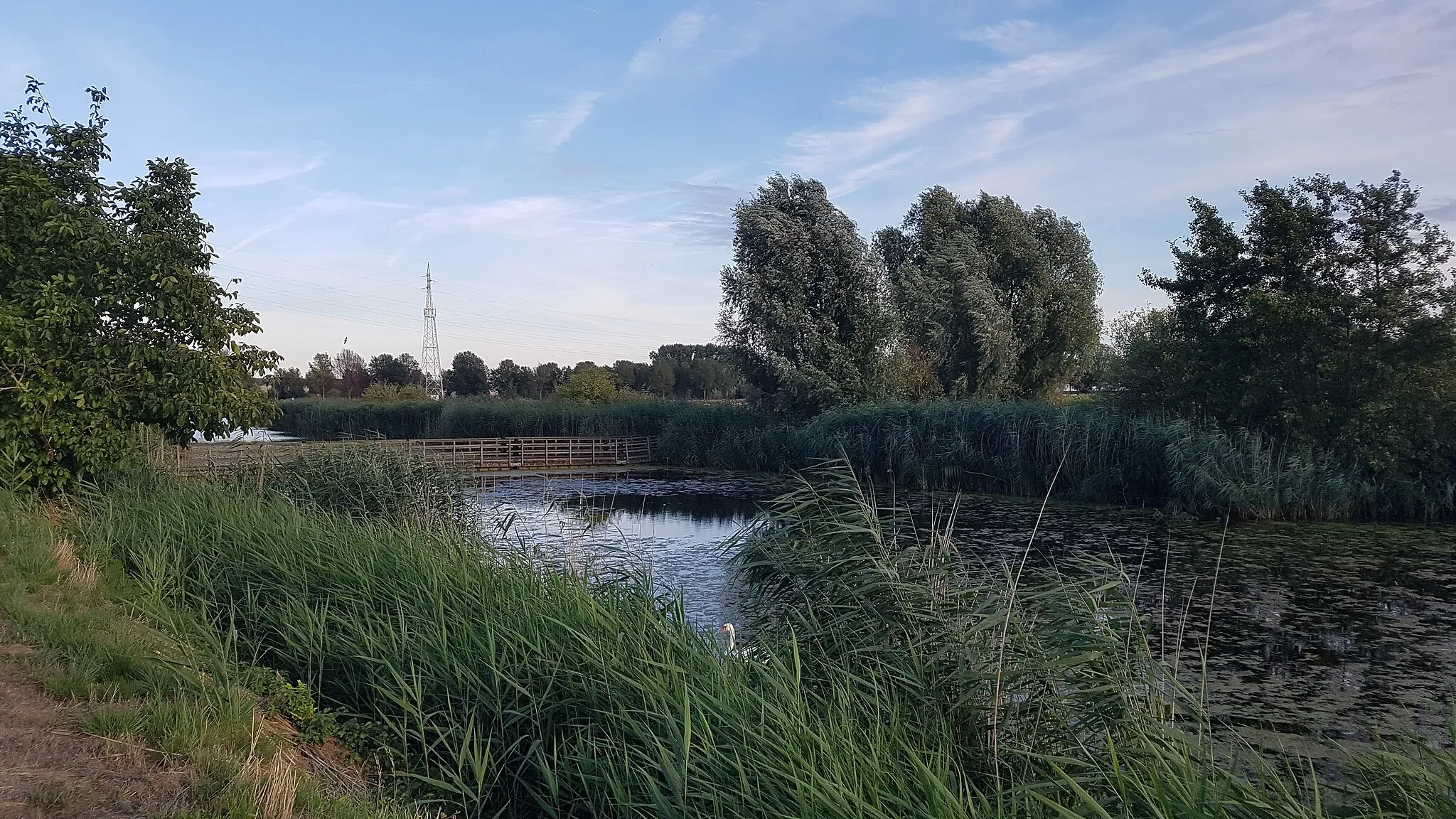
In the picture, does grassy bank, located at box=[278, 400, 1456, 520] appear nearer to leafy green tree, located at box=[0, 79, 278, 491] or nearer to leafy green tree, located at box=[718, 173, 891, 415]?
leafy green tree, located at box=[718, 173, 891, 415]

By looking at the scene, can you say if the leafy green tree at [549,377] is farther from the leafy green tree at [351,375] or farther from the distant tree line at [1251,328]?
the distant tree line at [1251,328]

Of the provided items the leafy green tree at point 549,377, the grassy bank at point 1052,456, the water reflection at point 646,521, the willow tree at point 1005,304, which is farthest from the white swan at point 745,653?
the leafy green tree at point 549,377

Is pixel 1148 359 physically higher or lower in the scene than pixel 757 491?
higher

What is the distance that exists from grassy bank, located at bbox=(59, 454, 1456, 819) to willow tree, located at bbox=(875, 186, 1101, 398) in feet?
92.9

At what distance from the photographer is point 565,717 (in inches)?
185

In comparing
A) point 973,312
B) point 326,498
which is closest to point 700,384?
point 973,312

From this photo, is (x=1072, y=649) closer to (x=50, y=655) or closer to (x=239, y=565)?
(x=50, y=655)

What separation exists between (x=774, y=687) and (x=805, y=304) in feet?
89.8

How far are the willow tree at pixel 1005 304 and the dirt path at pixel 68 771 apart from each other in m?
30.9

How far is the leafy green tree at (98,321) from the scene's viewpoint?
9930 millimetres

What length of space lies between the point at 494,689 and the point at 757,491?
18962 mm

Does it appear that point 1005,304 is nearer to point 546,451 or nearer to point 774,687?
point 546,451

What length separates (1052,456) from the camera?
19.8 meters

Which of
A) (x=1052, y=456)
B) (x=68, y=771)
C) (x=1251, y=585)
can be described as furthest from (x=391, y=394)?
(x=68, y=771)
